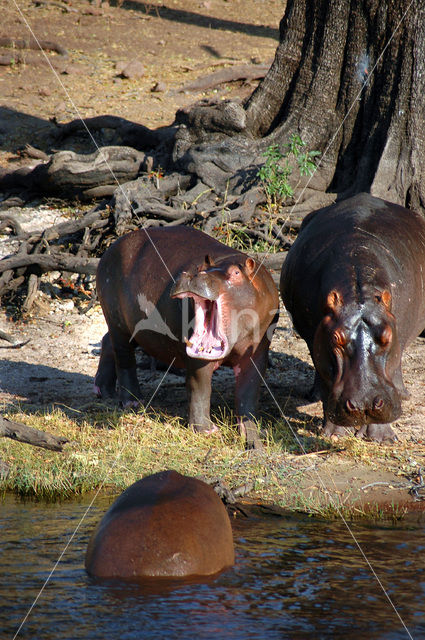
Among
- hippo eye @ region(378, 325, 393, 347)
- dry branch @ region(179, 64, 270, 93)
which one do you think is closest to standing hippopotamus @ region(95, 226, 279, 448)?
hippo eye @ region(378, 325, 393, 347)

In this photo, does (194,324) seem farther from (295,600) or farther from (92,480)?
(295,600)

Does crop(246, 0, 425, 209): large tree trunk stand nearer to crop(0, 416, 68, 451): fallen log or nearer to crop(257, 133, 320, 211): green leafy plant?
crop(257, 133, 320, 211): green leafy plant

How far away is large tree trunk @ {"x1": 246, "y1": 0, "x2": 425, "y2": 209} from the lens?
8.34 meters

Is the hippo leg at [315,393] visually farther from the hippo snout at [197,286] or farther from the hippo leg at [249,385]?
the hippo snout at [197,286]

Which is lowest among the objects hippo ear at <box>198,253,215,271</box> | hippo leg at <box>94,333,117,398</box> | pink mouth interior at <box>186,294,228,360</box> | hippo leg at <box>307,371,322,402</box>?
hippo leg at <box>94,333,117,398</box>

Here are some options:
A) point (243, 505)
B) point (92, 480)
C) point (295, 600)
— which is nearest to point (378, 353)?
point (243, 505)

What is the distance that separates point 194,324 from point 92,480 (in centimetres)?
109

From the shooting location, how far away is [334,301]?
460 cm

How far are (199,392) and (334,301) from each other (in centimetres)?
127

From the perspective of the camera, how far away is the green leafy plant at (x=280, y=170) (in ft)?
29.3

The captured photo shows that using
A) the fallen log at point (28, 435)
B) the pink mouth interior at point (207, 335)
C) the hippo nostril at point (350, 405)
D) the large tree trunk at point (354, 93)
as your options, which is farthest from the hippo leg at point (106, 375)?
the large tree trunk at point (354, 93)

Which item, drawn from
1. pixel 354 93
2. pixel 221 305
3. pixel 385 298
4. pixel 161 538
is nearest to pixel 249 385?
pixel 221 305

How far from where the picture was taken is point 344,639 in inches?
125

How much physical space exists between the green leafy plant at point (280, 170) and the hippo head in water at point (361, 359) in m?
4.47
